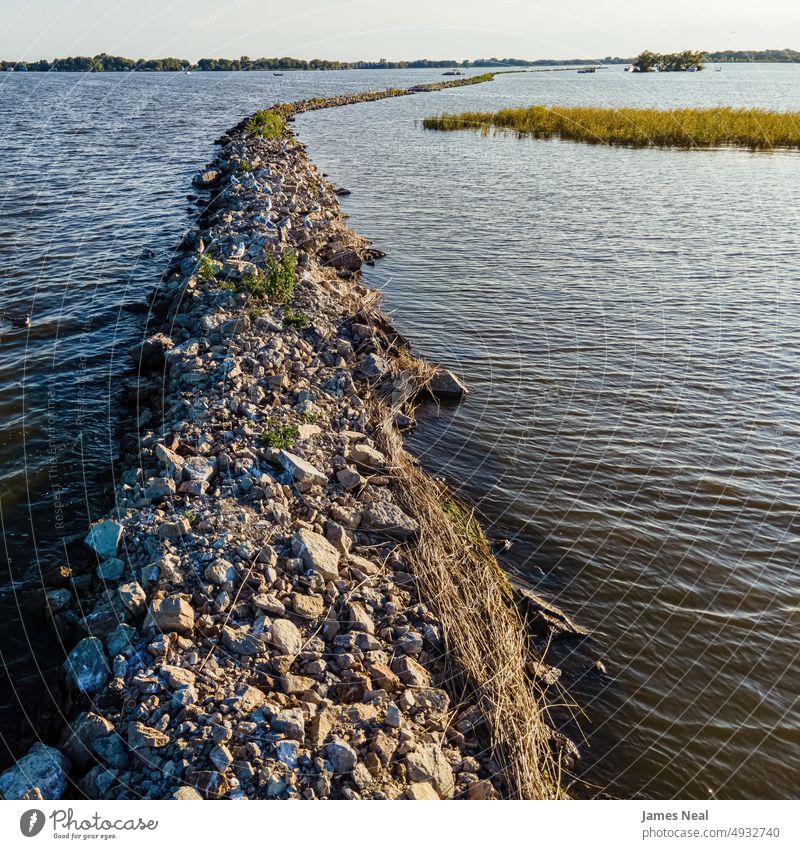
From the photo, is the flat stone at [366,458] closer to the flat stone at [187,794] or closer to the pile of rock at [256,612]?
the pile of rock at [256,612]

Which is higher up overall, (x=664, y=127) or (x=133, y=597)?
(x=664, y=127)

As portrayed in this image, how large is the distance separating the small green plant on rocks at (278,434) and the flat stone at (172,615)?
3084mm

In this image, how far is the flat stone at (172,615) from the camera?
6.20 m

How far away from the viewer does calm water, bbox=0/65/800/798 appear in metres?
7.30

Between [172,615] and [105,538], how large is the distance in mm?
1973

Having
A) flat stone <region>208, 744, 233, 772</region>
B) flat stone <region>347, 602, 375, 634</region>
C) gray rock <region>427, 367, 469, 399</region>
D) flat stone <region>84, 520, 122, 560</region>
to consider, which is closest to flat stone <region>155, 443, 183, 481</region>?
flat stone <region>84, 520, 122, 560</region>

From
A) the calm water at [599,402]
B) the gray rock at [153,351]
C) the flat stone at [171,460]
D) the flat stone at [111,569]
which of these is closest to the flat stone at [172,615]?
the flat stone at [111,569]

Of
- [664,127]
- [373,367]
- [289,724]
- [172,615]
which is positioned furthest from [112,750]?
[664,127]

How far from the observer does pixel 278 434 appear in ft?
30.5

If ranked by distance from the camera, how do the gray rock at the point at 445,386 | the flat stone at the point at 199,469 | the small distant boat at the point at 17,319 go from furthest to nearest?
the small distant boat at the point at 17,319
the gray rock at the point at 445,386
the flat stone at the point at 199,469

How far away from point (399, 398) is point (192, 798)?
811 centimetres

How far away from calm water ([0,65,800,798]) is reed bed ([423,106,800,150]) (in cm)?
1329

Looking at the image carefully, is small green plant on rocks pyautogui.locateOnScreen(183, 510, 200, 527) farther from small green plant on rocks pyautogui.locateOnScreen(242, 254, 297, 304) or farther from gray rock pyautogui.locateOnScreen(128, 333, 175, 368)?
small green plant on rocks pyautogui.locateOnScreen(242, 254, 297, 304)

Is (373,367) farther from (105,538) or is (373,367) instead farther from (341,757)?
(341,757)
